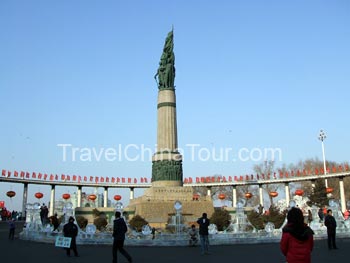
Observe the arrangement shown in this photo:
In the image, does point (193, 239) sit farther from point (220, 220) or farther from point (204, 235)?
point (220, 220)

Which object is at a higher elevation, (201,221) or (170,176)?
(170,176)

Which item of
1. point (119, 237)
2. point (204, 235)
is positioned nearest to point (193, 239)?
point (204, 235)

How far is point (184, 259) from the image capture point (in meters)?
10.2

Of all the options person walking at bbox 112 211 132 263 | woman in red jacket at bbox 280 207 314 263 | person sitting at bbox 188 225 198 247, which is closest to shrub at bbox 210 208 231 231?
person sitting at bbox 188 225 198 247

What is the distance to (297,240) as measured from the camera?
4.50 meters

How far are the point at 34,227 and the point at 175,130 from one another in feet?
32.9

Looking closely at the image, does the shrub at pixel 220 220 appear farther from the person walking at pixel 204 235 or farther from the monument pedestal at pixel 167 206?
the person walking at pixel 204 235

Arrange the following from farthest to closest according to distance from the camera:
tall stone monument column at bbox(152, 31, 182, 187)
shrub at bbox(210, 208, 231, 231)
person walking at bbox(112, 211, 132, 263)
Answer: tall stone monument column at bbox(152, 31, 182, 187) < shrub at bbox(210, 208, 231, 231) < person walking at bbox(112, 211, 132, 263)

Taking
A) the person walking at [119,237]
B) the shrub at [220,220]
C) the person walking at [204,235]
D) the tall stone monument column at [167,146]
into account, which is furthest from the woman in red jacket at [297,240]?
the tall stone monument column at [167,146]

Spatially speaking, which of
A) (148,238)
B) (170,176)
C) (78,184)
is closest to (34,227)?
(148,238)

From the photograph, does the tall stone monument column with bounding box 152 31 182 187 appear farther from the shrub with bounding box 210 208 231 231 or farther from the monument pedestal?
the shrub with bounding box 210 208 231 231

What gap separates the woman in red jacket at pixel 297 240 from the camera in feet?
14.6

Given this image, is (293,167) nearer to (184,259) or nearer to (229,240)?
(229,240)

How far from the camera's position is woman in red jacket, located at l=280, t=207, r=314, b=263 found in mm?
4465
